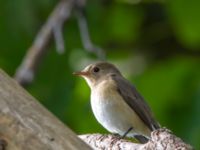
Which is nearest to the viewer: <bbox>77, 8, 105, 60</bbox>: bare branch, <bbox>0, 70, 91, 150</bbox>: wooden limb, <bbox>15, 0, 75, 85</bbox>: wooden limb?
<bbox>0, 70, 91, 150</bbox>: wooden limb

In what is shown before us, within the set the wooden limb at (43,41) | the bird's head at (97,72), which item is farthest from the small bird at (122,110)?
the wooden limb at (43,41)

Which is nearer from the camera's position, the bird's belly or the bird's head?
the bird's belly

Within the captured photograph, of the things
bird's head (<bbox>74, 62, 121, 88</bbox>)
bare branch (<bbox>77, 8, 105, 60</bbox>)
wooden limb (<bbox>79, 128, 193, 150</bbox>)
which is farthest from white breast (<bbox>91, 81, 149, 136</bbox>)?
bare branch (<bbox>77, 8, 105, 60</bbox>)

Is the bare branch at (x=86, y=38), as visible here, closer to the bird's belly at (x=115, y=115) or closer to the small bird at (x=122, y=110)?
the small bird at (x=122, y=110)

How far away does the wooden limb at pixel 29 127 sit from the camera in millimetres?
5047

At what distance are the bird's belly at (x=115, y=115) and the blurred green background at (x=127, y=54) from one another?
1.41 meters

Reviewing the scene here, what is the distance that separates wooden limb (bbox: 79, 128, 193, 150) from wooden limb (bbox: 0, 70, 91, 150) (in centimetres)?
74

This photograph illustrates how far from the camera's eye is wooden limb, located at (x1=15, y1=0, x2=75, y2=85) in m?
9.47

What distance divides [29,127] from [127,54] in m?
6.07

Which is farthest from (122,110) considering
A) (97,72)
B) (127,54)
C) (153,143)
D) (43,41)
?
(127,54)

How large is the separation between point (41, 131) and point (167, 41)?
6147 millimetres

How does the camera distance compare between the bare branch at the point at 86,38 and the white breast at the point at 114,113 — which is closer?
the white breast at the point at 114,113

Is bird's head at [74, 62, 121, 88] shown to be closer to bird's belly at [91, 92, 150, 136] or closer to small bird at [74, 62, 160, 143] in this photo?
small bird at [74, 62, 160, 143]

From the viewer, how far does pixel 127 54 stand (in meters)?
11.1
